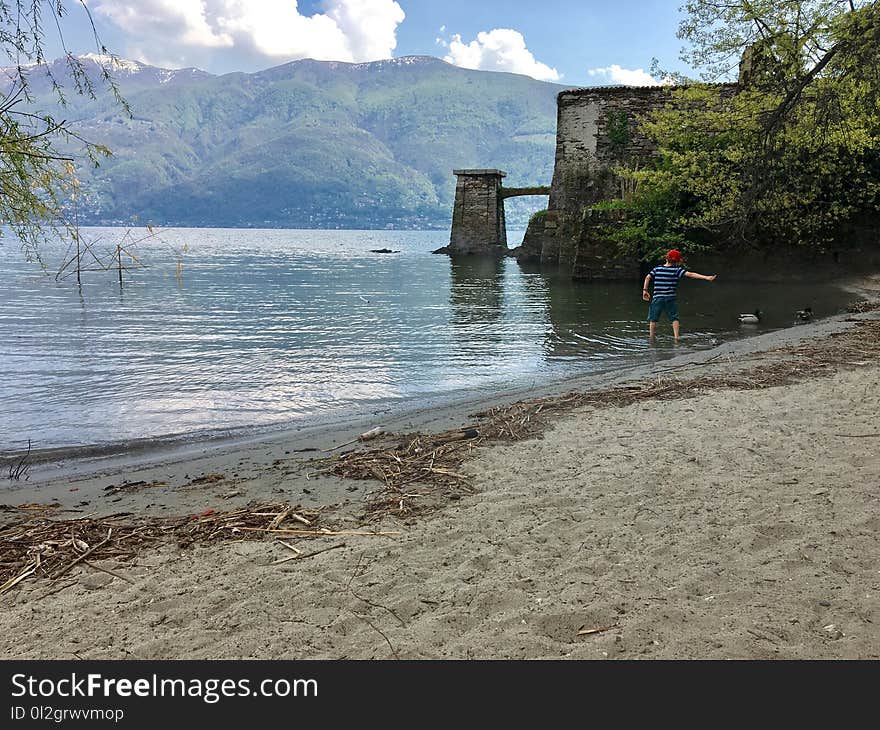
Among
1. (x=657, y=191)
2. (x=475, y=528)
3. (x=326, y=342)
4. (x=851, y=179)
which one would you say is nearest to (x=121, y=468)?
(x=475, y=528)

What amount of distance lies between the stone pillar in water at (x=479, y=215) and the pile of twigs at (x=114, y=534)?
49.1 metres

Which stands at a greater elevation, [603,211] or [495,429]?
[603,211]

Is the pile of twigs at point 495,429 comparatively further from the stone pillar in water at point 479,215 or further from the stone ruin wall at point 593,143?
the stone pillar in water at point 479,215

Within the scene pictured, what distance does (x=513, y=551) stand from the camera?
4227 millimetres

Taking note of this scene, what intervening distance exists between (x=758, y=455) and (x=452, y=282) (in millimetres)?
28317

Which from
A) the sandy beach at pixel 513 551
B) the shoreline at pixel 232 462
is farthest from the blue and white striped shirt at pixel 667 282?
the sandy beach at pixel 513 551

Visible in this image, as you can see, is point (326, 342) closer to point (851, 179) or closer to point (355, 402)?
point (355, 402)

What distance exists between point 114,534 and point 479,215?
50.9m

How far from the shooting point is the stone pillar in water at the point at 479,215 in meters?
52.9

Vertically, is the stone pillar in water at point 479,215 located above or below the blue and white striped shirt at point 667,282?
above

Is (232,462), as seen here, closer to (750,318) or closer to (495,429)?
(495,429)

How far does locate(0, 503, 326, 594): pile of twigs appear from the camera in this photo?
428 cm

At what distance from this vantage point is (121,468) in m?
7.09

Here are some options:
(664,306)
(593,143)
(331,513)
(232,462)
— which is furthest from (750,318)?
(593,143)
